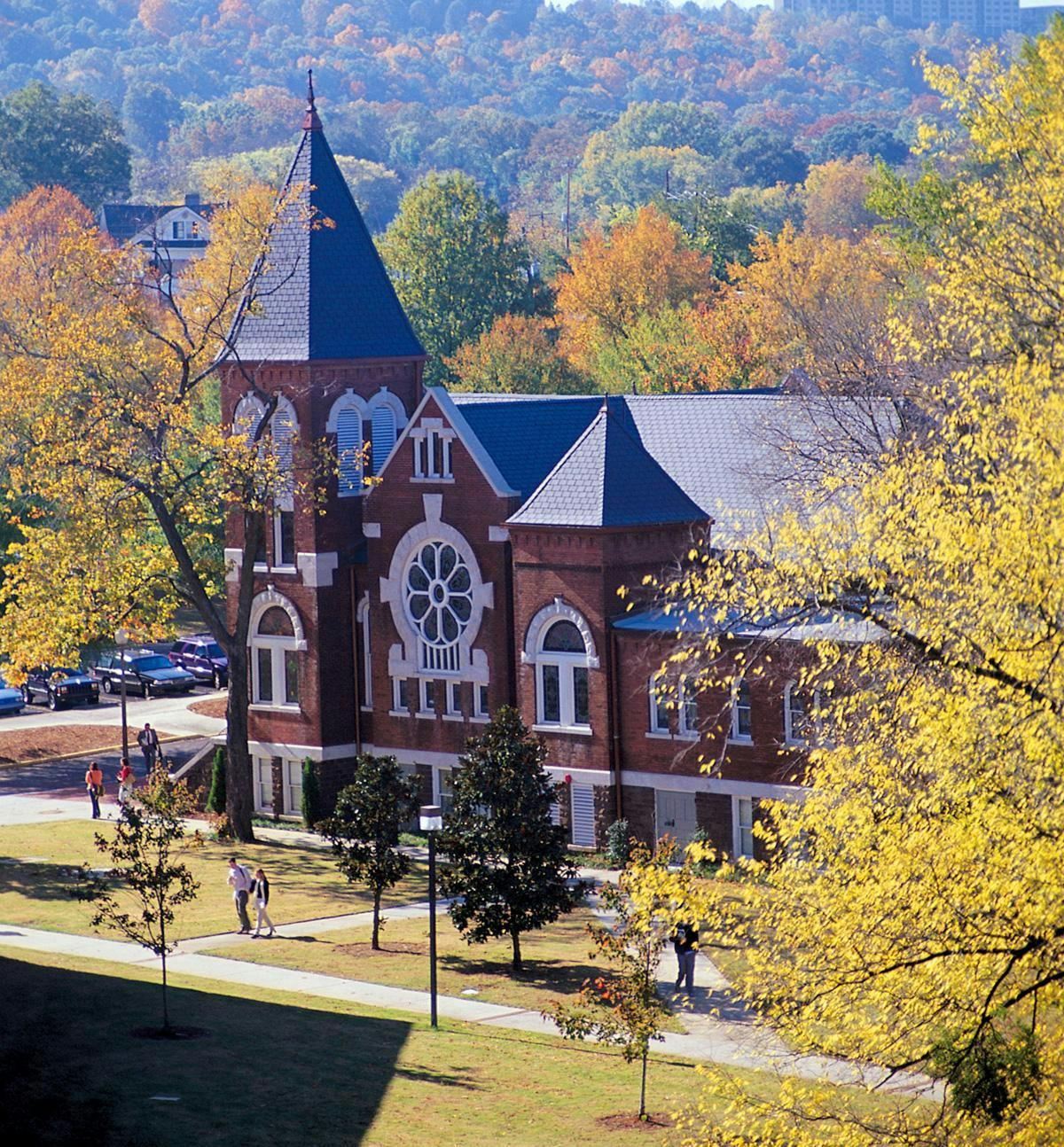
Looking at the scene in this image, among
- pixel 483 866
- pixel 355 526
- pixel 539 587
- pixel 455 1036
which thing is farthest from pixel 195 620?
pixel 455 1036

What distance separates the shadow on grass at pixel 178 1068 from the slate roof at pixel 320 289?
69.7 feet

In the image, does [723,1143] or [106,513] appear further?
[106,513]

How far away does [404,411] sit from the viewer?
51.6 m

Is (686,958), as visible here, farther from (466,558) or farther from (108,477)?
(108,477)

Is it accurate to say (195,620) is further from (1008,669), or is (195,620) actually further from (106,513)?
(1008,669)

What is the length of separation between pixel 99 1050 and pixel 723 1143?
10.4 m

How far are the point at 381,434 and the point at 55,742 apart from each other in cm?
1832

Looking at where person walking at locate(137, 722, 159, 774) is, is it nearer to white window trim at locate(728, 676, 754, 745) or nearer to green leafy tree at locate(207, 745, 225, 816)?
green leafy tree at locate(207, 745, 225, 816)

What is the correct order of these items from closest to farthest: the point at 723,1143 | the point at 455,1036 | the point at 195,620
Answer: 1. the point at 723,1143
2. the point at 455,1036
3. the point at 195,620

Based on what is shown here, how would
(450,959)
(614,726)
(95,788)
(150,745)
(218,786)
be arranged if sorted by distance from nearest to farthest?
(450,959) < (614,726) < (95,788) < (218,786) < (150,745)

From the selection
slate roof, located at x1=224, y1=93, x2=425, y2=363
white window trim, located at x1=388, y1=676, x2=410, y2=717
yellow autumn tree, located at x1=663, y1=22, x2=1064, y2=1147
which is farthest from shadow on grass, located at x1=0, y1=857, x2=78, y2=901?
yellow autumn tree, located at x1=663, y1=22, x2=1064, y2=1147

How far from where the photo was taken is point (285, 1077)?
27016 mm

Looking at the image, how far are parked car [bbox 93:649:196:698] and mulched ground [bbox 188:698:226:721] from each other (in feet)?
8.48

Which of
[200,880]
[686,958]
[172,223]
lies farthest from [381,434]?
[172,223]
